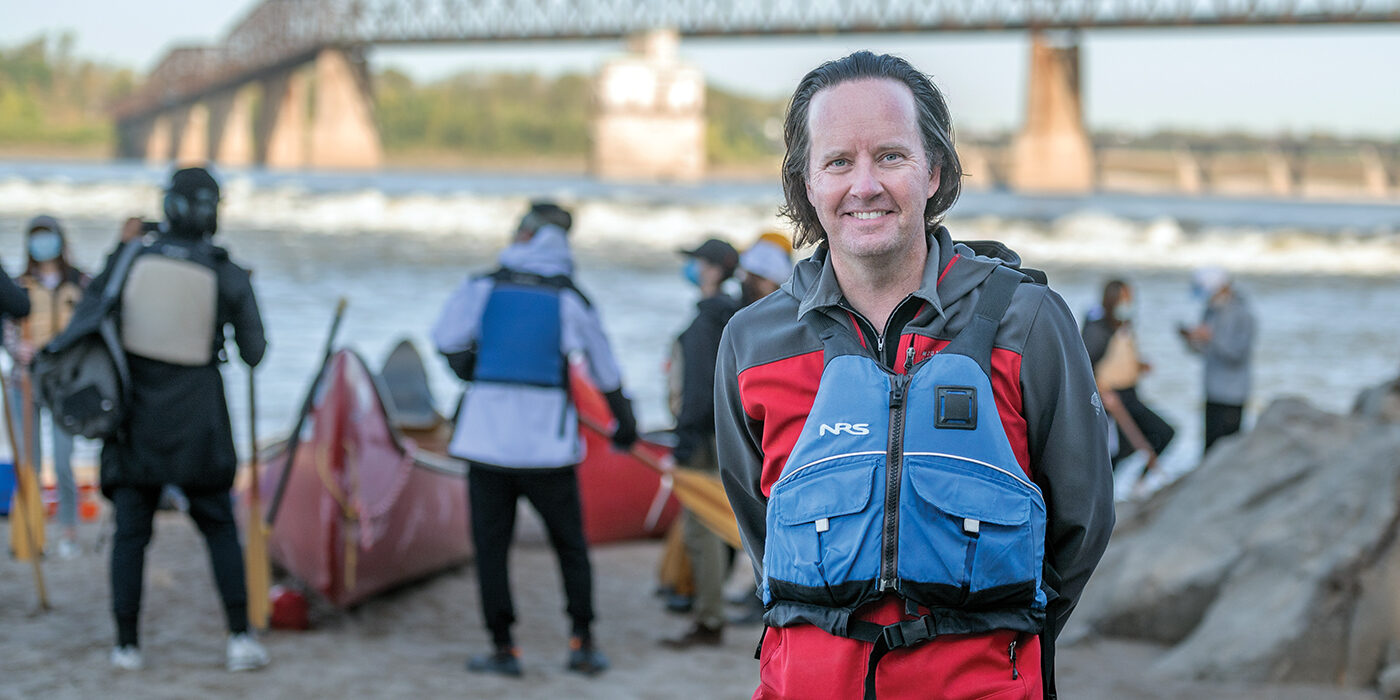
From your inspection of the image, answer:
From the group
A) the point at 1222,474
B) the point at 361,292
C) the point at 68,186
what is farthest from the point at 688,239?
the point at 1222,474

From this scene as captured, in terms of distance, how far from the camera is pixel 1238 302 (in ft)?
29.5

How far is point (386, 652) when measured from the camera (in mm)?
5371

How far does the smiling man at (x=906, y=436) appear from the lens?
5.62 ft

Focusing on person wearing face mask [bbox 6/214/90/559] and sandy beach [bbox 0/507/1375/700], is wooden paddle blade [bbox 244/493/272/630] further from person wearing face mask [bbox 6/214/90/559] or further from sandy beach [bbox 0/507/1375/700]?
person wearing face mask [bbox 6/214/90/559]

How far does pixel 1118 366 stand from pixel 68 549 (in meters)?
5.76

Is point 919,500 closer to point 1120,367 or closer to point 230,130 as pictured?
point 1120,367

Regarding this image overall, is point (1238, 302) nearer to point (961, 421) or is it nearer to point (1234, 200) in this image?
point (961, 421)

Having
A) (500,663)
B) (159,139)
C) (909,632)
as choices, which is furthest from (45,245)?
(159,139)

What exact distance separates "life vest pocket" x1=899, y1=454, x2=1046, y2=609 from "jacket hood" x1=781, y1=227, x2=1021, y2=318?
0.22m

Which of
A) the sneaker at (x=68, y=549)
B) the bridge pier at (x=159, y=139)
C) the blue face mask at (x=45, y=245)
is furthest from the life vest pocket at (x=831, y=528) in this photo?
the bridge pier at (x=159, y=139)

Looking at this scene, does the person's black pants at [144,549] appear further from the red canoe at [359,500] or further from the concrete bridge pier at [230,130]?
the concrete bridge pier at [230,130]

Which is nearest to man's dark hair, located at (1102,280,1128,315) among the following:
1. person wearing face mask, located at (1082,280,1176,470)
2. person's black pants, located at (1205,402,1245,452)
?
Result: person wearing face mask, located at (1082,280,1176,470)

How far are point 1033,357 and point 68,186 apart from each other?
2543 inches

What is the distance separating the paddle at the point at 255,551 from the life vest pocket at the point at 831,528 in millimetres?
3654
